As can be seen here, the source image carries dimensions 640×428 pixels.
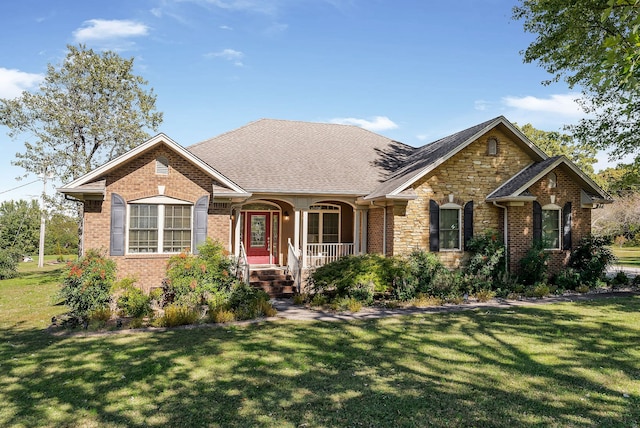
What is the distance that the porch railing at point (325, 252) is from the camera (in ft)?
53.3

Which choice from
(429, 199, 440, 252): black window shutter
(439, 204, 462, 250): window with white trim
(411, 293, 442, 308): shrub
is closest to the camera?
(411, 293, 442, 308): shrub

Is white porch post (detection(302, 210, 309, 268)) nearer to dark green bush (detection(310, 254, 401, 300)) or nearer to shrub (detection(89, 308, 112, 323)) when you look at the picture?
dark green bush (detection(310, 254, 401, 300))

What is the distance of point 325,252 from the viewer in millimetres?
16438

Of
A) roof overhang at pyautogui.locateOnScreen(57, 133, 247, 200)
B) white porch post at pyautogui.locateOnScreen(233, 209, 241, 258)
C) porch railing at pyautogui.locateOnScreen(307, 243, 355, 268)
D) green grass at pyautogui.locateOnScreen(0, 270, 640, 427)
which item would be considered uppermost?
roof overhang at pyautogui.locateOnScreen(57, 133, 247, 200)

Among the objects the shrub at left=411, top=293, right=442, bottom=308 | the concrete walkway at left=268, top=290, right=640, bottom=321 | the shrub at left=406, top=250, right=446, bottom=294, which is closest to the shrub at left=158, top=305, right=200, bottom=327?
the concrete walkway at left=268, top=290, right=640, bottom=321

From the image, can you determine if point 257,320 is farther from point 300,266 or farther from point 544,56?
point 544,56

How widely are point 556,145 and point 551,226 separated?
121ft

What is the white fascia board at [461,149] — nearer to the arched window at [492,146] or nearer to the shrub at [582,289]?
the arched window at [492,146]

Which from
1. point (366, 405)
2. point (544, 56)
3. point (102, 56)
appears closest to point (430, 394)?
point (366, 405)

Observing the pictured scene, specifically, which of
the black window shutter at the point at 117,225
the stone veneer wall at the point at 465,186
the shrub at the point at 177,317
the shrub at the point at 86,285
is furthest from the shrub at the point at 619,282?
the black window shutter at the point at 117,225

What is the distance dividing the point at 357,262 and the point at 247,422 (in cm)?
854

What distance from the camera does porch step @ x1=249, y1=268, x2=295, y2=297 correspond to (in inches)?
583

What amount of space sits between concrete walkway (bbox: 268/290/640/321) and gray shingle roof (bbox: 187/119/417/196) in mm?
4891

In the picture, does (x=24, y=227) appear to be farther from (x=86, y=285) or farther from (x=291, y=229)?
(x=86, y=285)
